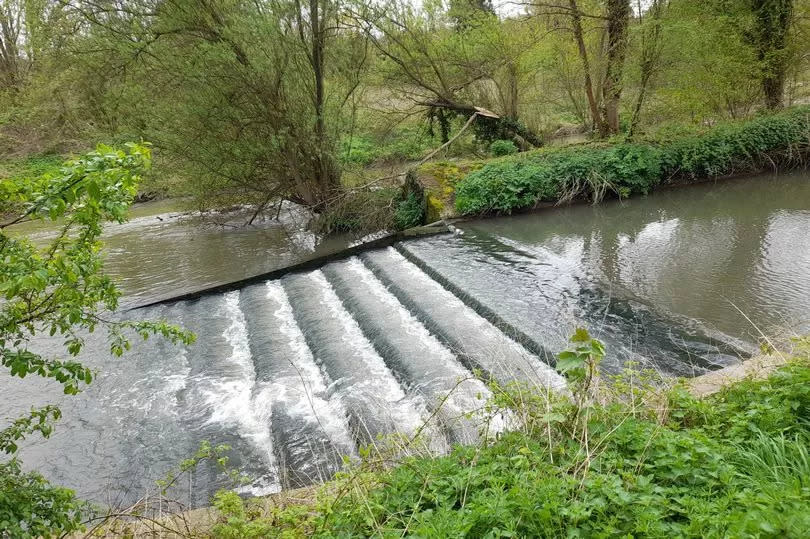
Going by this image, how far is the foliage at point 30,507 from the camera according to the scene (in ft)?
7.20

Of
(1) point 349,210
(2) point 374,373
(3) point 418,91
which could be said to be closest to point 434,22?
(3) point 418,91

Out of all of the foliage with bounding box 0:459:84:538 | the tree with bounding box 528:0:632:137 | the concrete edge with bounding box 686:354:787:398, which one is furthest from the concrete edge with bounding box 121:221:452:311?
the concrete edge with bounding box 686:354:787:398

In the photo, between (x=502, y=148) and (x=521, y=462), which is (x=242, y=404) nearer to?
(x=521, y=462)

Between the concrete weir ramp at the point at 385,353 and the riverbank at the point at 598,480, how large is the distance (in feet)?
1.47

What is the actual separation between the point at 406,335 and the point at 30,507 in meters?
4.28

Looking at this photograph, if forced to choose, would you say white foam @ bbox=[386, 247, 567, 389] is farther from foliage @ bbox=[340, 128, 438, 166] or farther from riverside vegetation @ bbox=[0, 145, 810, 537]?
foliage @ bbox=[340, 128, 438, 166]

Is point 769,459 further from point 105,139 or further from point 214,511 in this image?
point 105,139

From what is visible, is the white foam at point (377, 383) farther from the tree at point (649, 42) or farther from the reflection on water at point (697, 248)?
the tree at point (649, 42)

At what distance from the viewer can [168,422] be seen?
5219mm

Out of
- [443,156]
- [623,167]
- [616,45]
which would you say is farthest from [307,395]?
[443,156]

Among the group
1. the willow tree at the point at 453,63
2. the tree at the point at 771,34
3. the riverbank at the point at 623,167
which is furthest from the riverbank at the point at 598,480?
the tree at the point at 771,34

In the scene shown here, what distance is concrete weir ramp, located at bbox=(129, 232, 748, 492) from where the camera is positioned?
4.49m

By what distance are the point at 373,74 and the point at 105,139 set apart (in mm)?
6583

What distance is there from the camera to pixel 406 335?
20.5 ft
